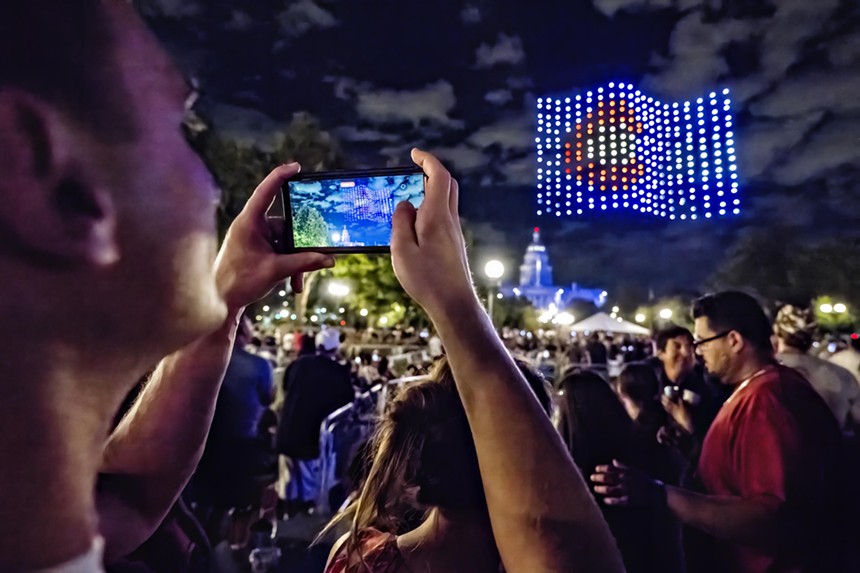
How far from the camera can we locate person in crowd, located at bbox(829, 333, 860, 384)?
2064mm

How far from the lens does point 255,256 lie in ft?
3.12

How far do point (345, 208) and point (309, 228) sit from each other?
0.24 ft

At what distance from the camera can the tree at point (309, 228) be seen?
97cm

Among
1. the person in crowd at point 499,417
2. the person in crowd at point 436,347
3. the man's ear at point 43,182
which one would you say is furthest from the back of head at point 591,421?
the man's ear at point 43,182

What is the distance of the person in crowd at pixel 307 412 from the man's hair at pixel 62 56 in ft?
4.89

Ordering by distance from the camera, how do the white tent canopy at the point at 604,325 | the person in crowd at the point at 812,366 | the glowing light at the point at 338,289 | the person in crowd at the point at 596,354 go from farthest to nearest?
the glowing light at the point at 338,289 → the white tent canopy at the point at 604,325 → the person in crowd at the point at 596,354 → the person in crowd at the point at 812,366

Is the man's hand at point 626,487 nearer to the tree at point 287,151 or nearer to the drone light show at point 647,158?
the drone light show at point 647,158

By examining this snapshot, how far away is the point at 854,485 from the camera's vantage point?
1.66 meters

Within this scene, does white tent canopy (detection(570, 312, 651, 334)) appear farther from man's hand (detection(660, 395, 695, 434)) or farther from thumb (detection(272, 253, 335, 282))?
thumb (detection(272, 253, 335, 282))

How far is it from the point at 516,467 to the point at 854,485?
1575 millimetres

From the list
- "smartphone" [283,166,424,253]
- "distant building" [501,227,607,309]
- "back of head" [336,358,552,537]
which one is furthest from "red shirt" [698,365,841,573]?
"smartphone" [283,166,424,253]

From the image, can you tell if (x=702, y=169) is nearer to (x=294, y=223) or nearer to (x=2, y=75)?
(x=294, y=223)

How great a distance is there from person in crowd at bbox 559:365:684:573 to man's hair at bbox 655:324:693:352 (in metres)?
0.48

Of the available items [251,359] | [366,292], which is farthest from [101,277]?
[366,292]
